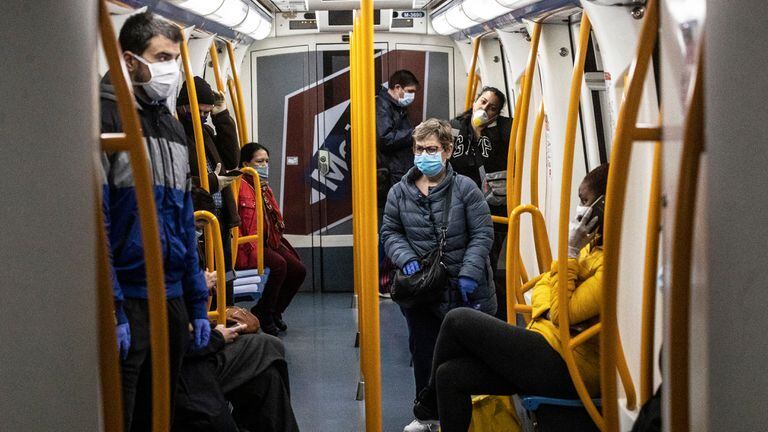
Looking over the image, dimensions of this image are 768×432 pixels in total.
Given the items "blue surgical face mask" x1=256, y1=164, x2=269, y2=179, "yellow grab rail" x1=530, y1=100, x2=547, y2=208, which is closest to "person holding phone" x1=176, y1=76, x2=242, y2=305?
"blue surgical face mask" x1=256, y1=164, x2=269, y2=179

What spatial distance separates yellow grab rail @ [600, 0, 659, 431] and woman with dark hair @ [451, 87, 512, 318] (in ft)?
Answer: 12.7

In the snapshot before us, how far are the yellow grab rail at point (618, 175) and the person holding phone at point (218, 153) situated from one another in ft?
10.1

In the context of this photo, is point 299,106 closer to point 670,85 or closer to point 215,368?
point 215,368

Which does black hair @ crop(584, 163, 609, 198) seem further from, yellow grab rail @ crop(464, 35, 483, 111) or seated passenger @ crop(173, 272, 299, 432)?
yellow grab rail @ crop(464, 35, 483, 111)

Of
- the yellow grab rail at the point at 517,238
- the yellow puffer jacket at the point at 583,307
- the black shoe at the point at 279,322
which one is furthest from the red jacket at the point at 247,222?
the yellow puffer jacket at the point at 583,307

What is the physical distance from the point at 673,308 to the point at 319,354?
5.57 metres

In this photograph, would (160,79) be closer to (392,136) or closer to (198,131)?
(198,131)

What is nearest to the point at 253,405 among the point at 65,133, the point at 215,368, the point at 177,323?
the point at 215,368

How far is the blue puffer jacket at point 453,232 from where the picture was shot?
4.78 meters

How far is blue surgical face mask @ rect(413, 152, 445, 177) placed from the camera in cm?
485

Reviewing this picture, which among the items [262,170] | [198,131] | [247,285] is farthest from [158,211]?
[262,170]

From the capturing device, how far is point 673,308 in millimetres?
1618

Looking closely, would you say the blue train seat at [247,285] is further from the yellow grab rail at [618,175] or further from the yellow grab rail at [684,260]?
the yellow grab rail at [684,260]

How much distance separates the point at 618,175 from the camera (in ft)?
7.11
